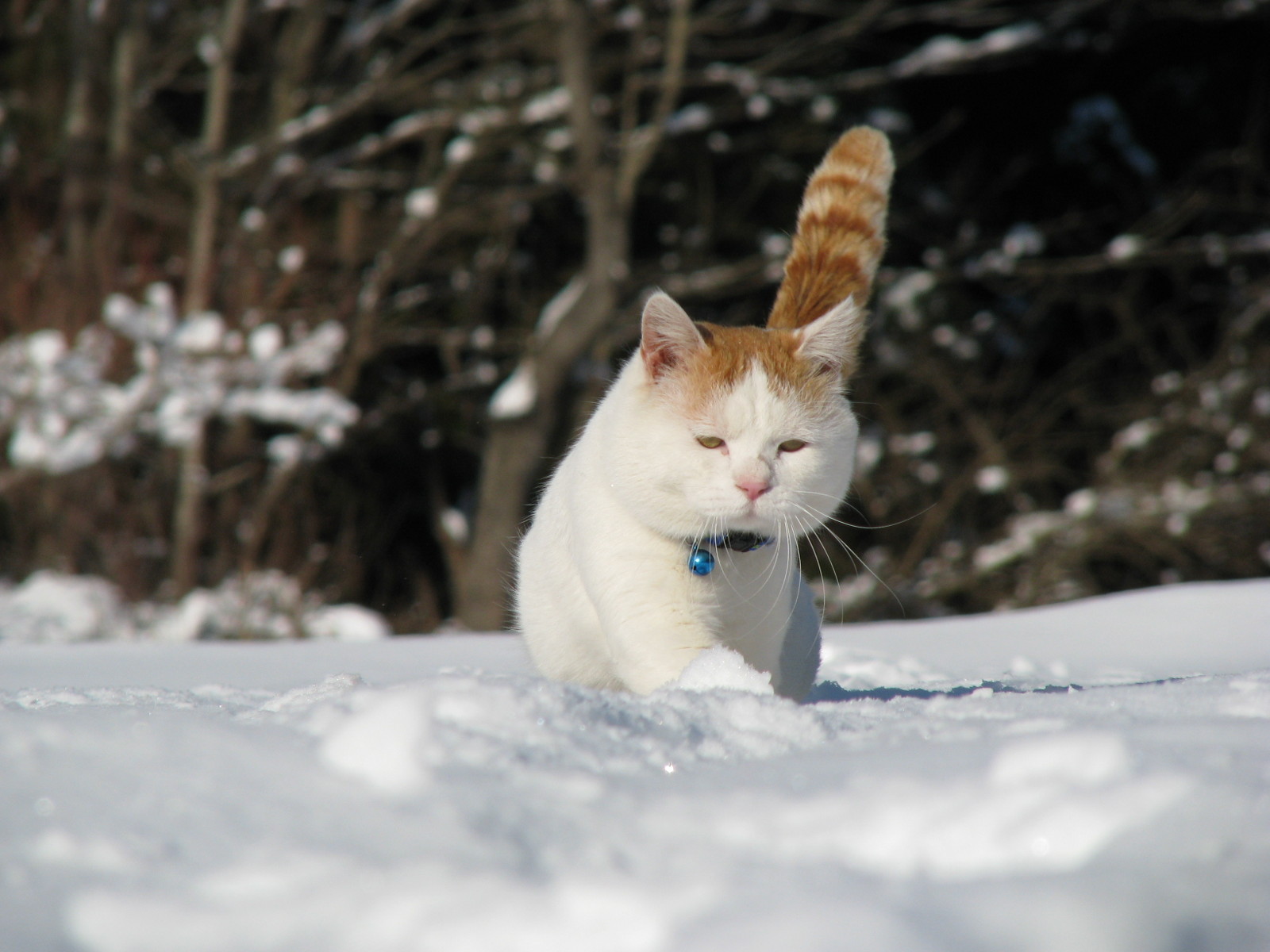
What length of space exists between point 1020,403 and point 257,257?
213 inches

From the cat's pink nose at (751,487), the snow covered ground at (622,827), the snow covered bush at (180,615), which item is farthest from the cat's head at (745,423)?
the snow covered bush at (180,615)

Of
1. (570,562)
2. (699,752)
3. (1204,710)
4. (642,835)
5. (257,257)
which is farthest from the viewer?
(257,257)

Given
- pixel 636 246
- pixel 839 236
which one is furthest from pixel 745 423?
pixel 636 246

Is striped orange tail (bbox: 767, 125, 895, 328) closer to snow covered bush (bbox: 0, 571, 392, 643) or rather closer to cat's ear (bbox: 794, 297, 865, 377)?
cat's ear (bbox: 794, 297, 865, 377)

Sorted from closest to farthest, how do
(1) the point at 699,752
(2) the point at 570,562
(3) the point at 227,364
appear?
(1) the point at 699,752
(2) the point at 570,562
(3) the point at 227,364

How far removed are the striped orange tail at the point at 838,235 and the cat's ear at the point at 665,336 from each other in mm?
390

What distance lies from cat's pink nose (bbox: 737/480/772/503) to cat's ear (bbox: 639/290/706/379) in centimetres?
36

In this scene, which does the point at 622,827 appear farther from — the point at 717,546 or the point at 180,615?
the point at 180,615

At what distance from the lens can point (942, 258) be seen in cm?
738

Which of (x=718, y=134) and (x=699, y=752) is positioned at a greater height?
(x=718, y=134)

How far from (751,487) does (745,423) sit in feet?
0.46

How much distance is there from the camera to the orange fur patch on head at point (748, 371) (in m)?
2.10

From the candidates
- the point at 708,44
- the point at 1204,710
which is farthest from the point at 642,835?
the point at 708,44

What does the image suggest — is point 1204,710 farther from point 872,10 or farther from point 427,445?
point 427,445
